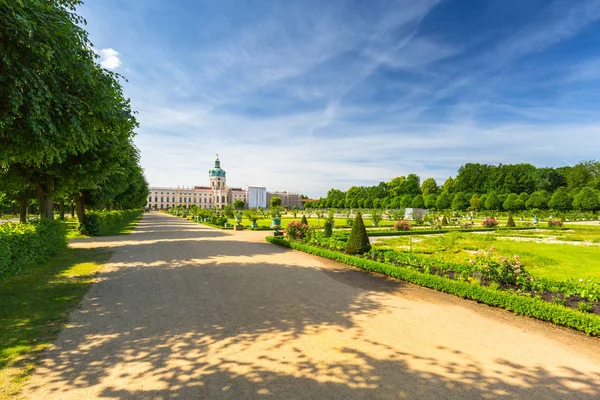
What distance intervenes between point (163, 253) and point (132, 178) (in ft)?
47.5

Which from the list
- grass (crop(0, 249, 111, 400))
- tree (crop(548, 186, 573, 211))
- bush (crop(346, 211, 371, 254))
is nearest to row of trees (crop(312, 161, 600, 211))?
tree (crop(548, 186, 573, 211))

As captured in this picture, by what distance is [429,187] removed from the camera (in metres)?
91.3

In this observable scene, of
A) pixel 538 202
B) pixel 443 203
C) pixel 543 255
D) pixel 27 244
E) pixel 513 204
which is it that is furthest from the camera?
pixel 443 203

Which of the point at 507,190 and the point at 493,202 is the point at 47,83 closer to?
the point at 493,202

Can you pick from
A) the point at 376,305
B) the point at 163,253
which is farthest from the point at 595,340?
the point at 163,253

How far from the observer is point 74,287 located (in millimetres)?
7824

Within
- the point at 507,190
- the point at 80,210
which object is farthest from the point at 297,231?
the point at 507,190

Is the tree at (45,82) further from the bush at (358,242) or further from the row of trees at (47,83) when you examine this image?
the bush at (358,242)

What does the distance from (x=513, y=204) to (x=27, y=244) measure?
66.3 meters

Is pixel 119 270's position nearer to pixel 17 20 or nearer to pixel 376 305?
pixel 17 20

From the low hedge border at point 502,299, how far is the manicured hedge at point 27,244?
407 inches

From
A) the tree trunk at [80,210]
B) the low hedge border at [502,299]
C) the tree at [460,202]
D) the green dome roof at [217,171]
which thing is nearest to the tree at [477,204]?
the tree at [460,202]

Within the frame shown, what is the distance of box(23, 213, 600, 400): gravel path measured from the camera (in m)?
3.69

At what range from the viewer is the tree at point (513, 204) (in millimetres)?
55875
